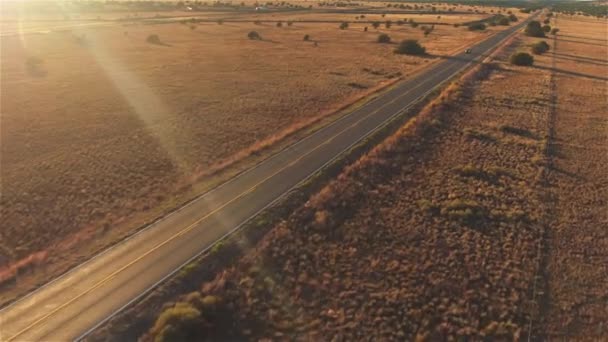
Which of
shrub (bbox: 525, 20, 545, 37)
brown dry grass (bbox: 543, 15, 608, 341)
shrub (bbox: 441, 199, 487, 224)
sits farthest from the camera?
shrub (bbox: 525, 20, 545, 37)

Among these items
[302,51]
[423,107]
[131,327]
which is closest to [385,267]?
[131,327]

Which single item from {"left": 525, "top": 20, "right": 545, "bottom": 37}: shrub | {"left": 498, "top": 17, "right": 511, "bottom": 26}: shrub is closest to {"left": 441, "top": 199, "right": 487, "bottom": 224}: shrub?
{"left": 525, "top": 20, "right": 545, "bottom": 37}: shrub

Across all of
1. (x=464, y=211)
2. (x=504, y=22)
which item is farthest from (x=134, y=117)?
(x=504, y=22)

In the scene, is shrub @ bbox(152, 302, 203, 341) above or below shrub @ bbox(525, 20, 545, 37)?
below

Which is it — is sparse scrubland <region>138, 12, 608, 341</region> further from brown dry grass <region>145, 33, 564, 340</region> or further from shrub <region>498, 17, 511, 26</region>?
shrub <region>498, 17, 511, 26</region>

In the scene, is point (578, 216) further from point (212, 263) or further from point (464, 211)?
point (212, 263)
